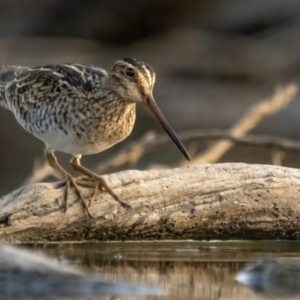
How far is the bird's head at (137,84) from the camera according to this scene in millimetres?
5461

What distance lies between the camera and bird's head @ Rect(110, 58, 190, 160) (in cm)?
546

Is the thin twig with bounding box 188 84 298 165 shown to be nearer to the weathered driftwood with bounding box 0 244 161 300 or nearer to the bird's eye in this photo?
the bird's eye

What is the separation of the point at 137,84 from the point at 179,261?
1.02 meters

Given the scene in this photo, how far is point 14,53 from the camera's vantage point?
11523mm

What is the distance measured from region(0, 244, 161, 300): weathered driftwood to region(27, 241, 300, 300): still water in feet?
1.03

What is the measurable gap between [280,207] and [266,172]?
0.19 m

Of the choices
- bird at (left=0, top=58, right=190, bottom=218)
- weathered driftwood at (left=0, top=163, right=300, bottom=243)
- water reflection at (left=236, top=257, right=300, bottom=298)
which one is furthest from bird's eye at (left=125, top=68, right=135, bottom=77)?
water reflection at (left=236, top=257, right=300, bottom=298)

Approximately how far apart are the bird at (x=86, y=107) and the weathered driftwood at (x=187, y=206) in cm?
13

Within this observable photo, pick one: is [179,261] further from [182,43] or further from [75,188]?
[182,43]

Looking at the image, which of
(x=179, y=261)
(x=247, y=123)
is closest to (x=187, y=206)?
(x=179, y=261)

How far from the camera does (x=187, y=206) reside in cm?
541

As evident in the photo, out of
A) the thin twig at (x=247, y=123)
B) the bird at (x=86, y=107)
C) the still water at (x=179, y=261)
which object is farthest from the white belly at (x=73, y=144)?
the thin twig at (x=247, y=123)

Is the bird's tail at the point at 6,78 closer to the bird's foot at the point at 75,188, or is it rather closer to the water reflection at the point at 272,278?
the bird's foot at the point at 75,188

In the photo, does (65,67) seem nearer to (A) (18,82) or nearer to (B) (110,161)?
(A) (18,82)
